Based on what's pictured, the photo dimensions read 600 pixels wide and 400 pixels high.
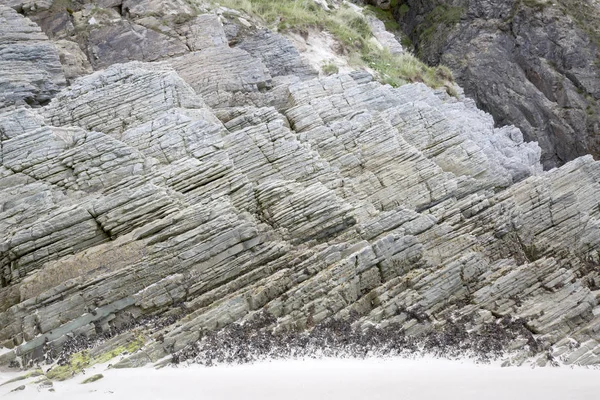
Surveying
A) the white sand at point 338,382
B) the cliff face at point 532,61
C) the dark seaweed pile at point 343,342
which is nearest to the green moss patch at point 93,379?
the white sand at point 338,382

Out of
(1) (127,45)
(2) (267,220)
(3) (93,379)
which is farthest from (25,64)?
(3) (93,379)

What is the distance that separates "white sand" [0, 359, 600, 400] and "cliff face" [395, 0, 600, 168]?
1502 centimetres

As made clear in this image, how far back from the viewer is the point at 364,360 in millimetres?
12961

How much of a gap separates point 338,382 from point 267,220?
207 inches

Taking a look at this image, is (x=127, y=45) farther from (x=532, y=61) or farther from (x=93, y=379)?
(x=532, y=61)

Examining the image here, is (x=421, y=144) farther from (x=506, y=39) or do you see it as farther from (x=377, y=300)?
(x=506, y=39)

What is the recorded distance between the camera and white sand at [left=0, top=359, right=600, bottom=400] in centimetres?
1116

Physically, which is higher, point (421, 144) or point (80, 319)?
point (421, 144)

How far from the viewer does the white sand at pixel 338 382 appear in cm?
1116

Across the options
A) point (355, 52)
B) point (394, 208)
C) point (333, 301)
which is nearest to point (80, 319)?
point (333, 301)

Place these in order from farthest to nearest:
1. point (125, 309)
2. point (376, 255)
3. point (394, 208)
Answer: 1. point (394, 208)
2. point (376, 255)
3. point (125, 309)

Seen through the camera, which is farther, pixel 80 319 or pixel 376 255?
pixel 376 255

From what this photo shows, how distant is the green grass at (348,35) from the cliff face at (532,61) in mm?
2504

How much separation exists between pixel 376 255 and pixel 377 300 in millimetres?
1255
